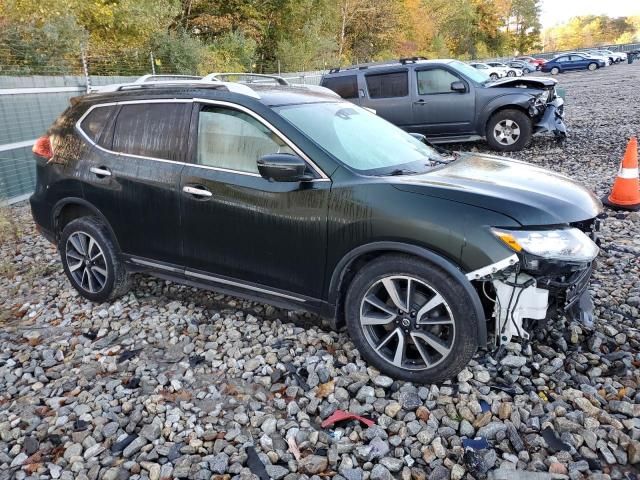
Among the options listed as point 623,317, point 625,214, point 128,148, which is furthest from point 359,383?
point 625,214

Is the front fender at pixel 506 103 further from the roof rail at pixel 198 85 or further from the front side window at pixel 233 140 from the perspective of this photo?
the front side window at pixel 233 140

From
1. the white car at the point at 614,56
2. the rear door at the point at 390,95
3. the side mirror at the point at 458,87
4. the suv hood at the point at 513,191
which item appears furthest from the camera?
the white car at the point at 614,56

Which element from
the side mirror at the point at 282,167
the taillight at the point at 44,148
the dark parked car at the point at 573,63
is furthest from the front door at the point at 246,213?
the dark parked car at the point at 573,63

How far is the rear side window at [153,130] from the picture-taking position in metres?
3.83

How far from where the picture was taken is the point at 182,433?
112 inches

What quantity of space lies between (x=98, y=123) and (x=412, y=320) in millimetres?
3032

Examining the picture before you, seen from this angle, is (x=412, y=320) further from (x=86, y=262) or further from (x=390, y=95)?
(x=390, y=95)

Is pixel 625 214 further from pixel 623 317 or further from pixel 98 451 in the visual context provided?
pixel 98 451

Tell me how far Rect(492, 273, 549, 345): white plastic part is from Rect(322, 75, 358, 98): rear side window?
27.1 ft

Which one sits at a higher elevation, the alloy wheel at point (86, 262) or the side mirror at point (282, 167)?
the side mirror at point (282, 167)

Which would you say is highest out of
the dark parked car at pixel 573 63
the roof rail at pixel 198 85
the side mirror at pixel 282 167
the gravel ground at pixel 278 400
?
the dark parked car at pixel 573 63

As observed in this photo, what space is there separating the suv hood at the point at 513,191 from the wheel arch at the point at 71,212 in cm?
249

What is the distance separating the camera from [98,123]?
4273 mm

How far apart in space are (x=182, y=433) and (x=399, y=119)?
8.46 m
